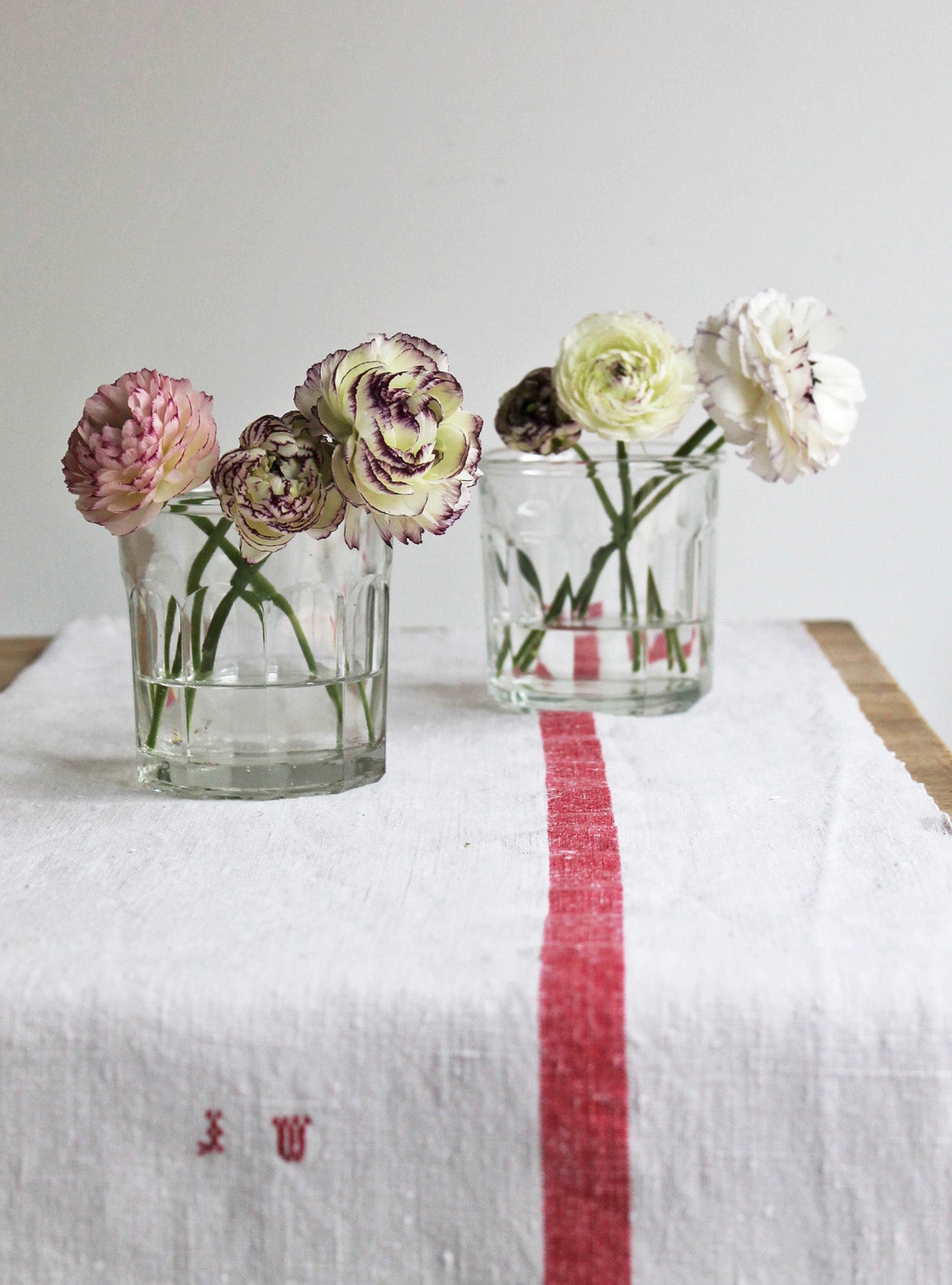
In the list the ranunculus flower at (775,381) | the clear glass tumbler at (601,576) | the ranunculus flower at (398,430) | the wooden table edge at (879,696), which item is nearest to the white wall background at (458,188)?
the wooden table edge at (879,696)

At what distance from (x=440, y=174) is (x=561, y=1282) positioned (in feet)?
3.44

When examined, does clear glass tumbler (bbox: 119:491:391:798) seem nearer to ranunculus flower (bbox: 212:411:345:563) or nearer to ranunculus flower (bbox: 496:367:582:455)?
ranunculus flower (bbox: 212:411:345:563)

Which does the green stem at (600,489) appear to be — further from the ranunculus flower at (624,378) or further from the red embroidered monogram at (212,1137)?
the red embroidered monogram at (212,1137)

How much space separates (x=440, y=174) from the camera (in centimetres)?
124

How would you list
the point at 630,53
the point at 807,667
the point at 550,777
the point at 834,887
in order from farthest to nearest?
the point at 630,53 → the point at 807,667 → the point at 550,777 → the point at 834,887

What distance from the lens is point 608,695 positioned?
80 centimetres

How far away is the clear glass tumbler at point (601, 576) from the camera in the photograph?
0.78 metres

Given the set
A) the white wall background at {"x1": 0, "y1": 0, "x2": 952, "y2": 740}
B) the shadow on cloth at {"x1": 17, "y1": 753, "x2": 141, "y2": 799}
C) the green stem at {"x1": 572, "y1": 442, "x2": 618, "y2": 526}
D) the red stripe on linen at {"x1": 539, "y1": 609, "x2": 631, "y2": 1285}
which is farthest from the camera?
the white wall background at {"x1": 0, "y1": 0, "x2": 952, "y2": 740}

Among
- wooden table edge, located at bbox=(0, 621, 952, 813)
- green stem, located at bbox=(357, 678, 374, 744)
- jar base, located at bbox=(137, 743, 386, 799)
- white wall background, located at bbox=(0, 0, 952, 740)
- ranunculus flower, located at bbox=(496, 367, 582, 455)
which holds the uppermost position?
white wall background, located at bbox=(0, 0, 952, 740)

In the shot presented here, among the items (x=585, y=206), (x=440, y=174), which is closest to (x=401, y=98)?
(x=440, y=174)

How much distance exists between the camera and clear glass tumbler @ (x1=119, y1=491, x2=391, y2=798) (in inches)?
24.5

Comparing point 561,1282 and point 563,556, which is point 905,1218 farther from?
point 563,556

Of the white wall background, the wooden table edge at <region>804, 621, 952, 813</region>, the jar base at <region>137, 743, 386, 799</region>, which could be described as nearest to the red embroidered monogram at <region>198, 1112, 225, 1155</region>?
the jar base at <region>137, 743, 386, 799</region>

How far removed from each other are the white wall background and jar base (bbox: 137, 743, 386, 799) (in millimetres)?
667
